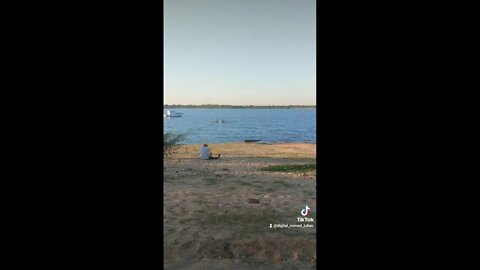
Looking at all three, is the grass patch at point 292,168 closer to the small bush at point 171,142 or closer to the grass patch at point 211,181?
the grass patch at point 211,181

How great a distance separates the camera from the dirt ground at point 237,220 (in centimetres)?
279

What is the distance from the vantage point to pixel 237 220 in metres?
4.01

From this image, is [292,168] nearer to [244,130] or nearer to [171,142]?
[171,142]

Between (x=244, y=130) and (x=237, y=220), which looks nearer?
(x=237, y=220)

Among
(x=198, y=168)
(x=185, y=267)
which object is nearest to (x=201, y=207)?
(x=185, y=267)

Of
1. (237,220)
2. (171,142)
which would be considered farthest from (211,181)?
(171,142)

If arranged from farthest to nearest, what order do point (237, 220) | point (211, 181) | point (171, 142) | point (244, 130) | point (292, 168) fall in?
1. point (244, 130)
2. point (171, 142)
3. point (292, 168)
4. point (211, 181)
5. point (237, 220)

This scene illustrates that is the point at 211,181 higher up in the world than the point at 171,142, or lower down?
lower down

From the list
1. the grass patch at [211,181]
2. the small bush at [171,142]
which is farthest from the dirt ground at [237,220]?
the small bush at [171,142]

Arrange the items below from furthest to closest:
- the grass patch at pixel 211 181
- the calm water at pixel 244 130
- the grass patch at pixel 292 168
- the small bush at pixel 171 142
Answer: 1. the calm water at pixel 244 130
2. the small bush at pixel 171 142
3. the grass patch at pixel 292 168
4. the grass patch at pixel 211 181

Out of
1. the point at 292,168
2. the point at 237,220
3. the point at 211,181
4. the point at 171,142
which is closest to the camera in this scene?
the point at 237,220
